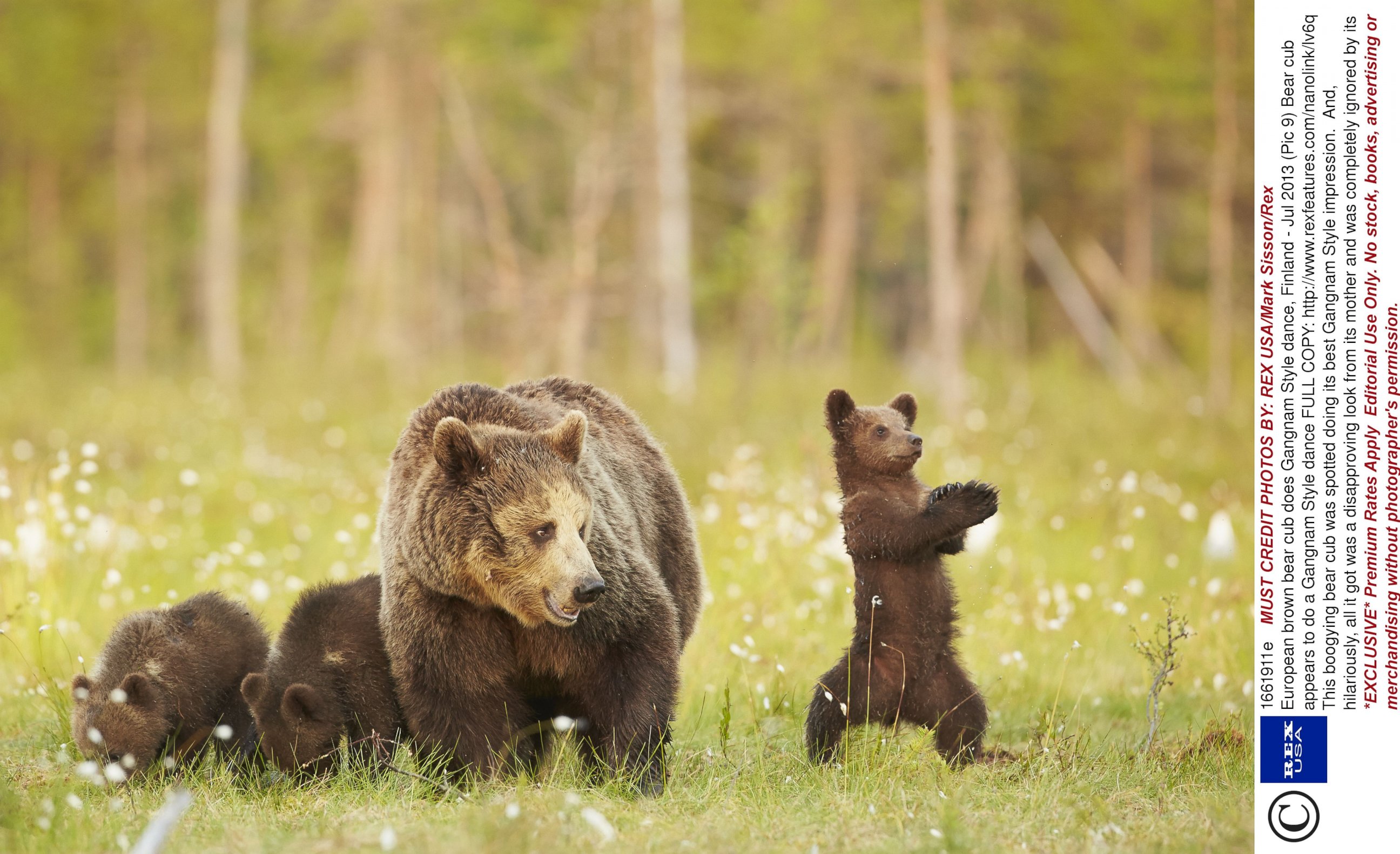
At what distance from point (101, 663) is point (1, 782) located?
2.79 ft

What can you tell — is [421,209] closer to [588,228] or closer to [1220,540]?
[588,228]

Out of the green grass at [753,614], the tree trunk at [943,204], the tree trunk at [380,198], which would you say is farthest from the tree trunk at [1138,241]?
the tree trunk at [380,198]

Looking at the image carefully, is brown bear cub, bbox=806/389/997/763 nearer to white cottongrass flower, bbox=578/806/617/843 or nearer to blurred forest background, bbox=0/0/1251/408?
white cottongrass flower, bbox=578/806/617/843

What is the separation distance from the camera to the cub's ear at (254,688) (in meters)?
5.12

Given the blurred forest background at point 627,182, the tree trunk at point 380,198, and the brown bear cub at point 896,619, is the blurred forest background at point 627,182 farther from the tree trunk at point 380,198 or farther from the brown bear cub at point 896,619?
the brown bear cub at point 896,619

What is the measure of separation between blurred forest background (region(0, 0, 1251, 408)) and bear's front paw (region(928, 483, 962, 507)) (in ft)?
36.8

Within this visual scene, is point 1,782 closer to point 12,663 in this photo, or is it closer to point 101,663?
point 101,663

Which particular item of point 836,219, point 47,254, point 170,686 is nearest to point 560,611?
point 170,686

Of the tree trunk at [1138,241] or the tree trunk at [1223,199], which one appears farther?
the tree trunk at [1138,241]

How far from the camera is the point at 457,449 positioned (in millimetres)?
4805

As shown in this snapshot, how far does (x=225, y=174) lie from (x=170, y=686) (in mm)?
22397

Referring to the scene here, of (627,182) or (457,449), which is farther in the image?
(627,182)
